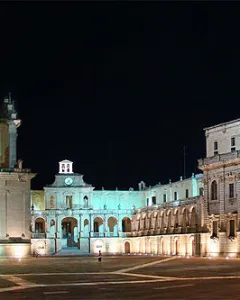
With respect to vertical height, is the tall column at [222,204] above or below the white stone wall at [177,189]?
below

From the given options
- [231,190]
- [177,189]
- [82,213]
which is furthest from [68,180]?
[231,190]

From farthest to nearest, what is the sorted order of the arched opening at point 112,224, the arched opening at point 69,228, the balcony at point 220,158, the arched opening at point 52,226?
the arched opening at point 112,224, the arched opening at point 69,228, the arched opening at point 52,226, the balcony at point 220,158

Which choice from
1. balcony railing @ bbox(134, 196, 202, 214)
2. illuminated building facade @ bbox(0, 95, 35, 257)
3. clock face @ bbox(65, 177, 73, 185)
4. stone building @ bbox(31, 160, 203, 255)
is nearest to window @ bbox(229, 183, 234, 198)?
balcony railing @ bbox(134, 196, 202, 214)

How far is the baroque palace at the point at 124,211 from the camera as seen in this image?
79688mm

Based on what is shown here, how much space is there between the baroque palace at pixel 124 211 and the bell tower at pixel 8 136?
0.44 ft

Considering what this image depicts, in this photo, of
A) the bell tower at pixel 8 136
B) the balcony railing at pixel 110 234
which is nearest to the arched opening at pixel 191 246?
the bell tower at pixel 8 136

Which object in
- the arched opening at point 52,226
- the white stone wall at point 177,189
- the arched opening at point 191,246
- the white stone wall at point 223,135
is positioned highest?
the white stone wall at point 223,135

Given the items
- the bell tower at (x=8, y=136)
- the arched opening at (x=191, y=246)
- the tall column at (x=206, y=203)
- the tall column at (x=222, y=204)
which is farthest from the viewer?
the arched opening at (x=191, y=246)

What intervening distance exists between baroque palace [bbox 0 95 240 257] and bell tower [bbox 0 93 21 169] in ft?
0.44

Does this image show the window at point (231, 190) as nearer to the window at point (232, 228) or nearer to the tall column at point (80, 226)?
the window at point (232, 228)

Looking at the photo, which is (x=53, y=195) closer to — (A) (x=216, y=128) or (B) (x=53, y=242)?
(B) (x=53, y=242)

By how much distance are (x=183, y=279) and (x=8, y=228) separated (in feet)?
161

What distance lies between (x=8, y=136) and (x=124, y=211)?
1759 inches

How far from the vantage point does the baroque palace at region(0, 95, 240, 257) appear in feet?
261
